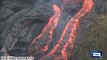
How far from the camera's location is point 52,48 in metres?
32.3

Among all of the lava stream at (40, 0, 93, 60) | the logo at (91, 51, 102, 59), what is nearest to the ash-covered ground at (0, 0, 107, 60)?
the lava stream at (40, 0, 93, 60)

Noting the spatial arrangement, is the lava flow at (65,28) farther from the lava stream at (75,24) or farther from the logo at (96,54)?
the logo at (96,54)

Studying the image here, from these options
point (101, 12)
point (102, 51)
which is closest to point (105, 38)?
point (102, 51)

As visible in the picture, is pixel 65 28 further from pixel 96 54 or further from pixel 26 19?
pixel 96 54

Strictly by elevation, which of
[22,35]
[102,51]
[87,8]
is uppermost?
[87,8]

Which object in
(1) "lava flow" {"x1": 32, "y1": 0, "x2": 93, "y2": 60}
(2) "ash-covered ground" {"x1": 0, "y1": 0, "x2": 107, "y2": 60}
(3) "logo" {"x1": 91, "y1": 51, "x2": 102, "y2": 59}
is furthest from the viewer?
(2) "ash-covered ground" {"x1": 0, "y1": 0, "x2": 107, "y2": 60}

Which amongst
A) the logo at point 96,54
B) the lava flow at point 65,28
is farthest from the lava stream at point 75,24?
the logo at point 96,54

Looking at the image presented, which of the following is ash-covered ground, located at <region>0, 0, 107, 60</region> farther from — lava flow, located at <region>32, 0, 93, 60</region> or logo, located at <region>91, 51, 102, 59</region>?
logo, located at <region>91, 51, 102, 59</region>

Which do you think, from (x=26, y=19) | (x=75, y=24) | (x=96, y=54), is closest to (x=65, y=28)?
(x=75, y=24)

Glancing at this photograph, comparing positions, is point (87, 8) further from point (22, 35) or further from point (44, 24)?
point (22, 35)

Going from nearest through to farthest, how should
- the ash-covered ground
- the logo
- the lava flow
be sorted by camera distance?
the logo, the lava flow, the ash-covered ground

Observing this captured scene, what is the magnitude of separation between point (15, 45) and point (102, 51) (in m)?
15.1

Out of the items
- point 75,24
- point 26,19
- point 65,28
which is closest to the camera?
point 75,24

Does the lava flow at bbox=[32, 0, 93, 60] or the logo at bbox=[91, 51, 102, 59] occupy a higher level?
the lava flow at bbox=[32, 0, 93, 60]
